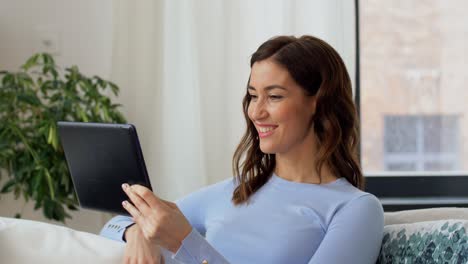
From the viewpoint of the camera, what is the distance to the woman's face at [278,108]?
73.8 inches

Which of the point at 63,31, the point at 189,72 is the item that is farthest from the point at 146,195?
the point at 63,31

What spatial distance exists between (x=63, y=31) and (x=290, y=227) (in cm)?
182

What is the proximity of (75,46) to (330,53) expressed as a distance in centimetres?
172

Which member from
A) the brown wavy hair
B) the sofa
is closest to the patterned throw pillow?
the sofa

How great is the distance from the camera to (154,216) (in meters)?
1.57

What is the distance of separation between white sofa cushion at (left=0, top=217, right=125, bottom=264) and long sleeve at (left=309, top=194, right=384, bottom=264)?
424 mm

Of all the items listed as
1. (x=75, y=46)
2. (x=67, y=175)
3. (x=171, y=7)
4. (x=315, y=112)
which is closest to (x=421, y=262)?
(x=315, y=112)

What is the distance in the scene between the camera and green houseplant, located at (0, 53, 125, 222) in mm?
2959

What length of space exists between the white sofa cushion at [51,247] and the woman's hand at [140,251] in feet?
0.05

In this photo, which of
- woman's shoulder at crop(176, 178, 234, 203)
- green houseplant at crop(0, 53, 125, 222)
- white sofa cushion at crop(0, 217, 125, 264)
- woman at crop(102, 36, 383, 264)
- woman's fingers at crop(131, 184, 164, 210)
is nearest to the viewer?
woman's fingers at crop(131, 184, 164, 210)

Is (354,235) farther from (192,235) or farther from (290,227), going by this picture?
(192,235)

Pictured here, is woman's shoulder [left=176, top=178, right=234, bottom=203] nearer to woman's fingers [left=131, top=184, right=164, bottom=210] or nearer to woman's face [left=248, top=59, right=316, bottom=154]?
woman's face [left=248, top=59, right=316, bottom=154]

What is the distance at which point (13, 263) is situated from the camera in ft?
5.52

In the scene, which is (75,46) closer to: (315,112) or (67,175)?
(67,175)
